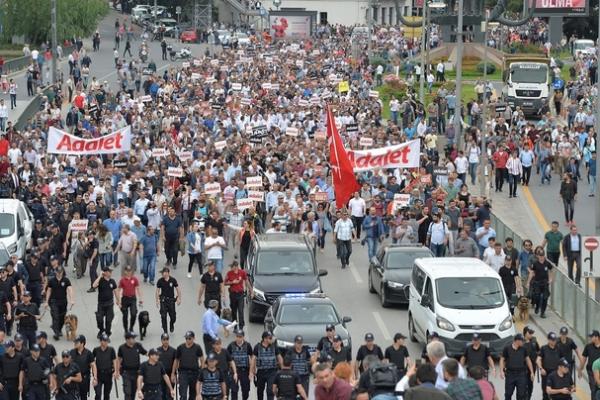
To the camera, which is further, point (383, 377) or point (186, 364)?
point (186, 364)

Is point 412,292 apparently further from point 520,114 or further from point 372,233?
point 520,114

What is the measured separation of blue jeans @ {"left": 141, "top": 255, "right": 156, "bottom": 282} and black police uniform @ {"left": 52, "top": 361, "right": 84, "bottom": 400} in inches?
413

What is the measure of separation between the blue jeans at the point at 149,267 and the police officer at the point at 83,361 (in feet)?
32.7

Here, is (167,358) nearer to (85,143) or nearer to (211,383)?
(211,383)

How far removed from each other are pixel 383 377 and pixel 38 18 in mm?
68356

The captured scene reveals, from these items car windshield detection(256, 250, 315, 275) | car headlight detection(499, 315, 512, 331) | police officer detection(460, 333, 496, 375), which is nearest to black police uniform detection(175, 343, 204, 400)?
police officer detection(460, 333, 496, 375)

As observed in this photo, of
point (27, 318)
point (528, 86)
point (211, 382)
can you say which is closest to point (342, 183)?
point (27, 318)

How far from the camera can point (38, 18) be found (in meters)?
84.1

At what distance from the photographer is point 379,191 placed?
37.6 meters

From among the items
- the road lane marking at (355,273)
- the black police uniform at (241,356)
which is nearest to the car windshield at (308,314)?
the black police uniform at (241,356)

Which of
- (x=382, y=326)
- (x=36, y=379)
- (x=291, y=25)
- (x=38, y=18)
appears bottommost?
(x=382, y=326)

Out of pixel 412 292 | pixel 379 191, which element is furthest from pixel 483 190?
pixel 412 292

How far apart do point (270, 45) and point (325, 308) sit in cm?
6693

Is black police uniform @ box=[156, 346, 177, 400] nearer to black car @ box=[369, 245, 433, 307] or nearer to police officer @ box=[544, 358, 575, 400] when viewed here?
police officer @ box=[544, 358, 575, 400]
